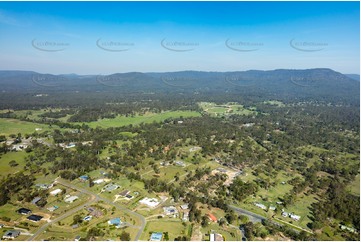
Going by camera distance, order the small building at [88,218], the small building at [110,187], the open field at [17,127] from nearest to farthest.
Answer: the small building at [88,218]
the small building at [110,187]
the open field at [17,127]

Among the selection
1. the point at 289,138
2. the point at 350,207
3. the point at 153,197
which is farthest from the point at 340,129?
the point at 153,197

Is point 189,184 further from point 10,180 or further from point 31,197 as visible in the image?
point 10,180

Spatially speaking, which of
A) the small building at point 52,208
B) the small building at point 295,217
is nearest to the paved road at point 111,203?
the small building at point 52,208

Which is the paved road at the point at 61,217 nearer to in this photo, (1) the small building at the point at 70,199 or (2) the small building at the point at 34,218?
(2) the small building at the point at 34,218

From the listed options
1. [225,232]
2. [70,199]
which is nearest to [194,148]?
[70,199]

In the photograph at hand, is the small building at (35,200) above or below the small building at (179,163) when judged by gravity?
above

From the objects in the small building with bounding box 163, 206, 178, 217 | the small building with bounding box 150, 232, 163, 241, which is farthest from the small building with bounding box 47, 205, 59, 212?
the small building with bounding box 150, 232, 163, 241

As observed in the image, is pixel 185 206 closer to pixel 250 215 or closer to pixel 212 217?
pixel 212 217
